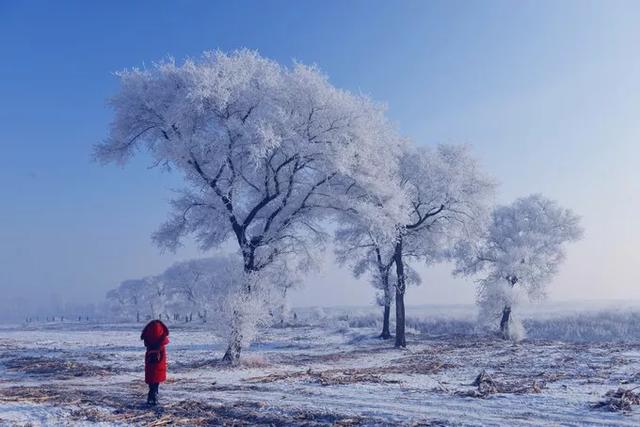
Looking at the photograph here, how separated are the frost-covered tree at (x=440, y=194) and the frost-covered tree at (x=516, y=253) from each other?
27.8 feet

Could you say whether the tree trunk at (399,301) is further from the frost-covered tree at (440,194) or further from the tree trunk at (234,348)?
the tree trunk at (234,348)

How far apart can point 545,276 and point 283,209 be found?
2567 cm

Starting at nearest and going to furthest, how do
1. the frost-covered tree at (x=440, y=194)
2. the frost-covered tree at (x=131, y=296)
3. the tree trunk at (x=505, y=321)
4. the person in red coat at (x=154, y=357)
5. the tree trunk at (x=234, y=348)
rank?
the person in red coat at (x=154, y=357) < the tree trunk at (x=234, y=348) < the frost-covered tree at (x=440, y=194) < the tree trunk at (x=505, y=321) < the frost-covered tree at (x=131, y=296)

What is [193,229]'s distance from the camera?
24719 millimetres

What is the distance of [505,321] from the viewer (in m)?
39.2

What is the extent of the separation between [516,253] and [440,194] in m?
13.2

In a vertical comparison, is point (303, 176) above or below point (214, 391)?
above

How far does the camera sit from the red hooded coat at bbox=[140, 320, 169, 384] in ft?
39.5

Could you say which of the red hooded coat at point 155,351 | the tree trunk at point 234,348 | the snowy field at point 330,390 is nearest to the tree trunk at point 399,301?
the snowy field at point 330,390

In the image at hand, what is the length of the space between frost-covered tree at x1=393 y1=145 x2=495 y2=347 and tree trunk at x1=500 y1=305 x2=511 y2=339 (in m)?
10.2

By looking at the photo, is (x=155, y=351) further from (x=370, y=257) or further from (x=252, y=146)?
(x=370, y=257)

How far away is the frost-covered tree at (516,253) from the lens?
38.8 meters

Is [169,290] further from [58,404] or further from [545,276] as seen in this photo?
[58,404]

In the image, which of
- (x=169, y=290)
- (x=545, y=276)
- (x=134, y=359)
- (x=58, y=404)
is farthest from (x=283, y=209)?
(x=169, y=290)
